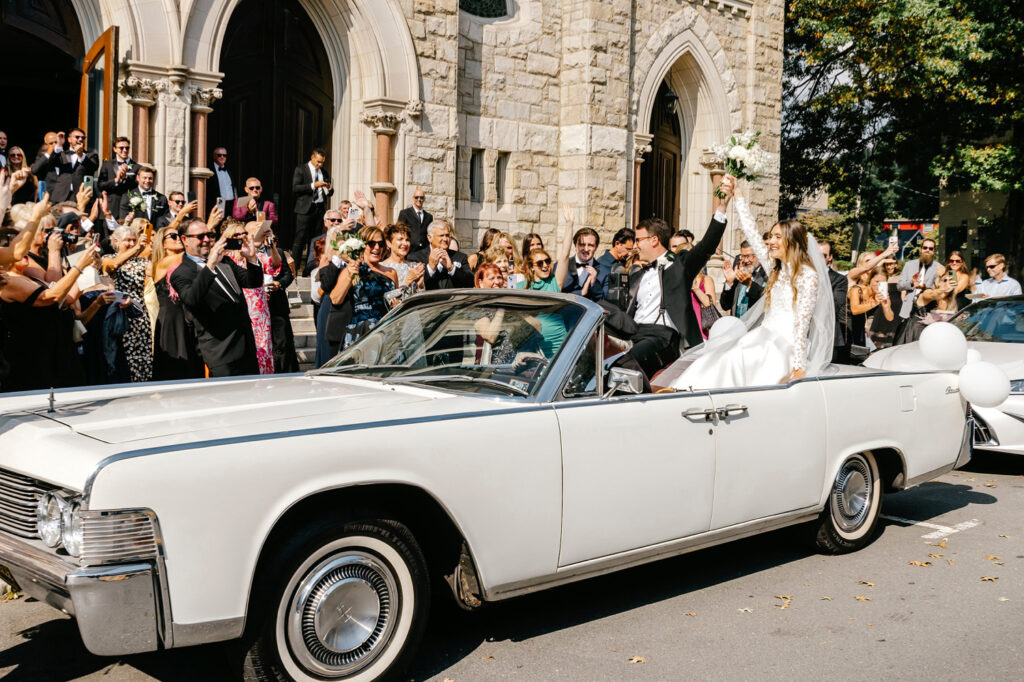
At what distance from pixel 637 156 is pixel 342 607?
51.2 ft

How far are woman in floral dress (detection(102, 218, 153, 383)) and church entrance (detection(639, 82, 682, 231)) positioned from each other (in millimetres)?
13295

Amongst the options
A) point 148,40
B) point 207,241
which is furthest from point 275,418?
point 148,40

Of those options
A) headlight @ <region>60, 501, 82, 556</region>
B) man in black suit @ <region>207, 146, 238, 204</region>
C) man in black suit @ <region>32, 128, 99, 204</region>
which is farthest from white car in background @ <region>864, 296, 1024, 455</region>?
man in black suit @ <region>32, 128, 99, 204</region>

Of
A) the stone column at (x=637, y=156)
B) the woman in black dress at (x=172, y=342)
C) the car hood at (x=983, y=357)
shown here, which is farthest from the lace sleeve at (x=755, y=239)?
the stone column at (x=637, y=156)

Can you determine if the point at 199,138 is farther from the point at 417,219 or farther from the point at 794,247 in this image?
the point at 794,247

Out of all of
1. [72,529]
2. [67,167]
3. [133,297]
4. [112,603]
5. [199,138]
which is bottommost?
[112,603]

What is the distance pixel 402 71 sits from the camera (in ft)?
48.1

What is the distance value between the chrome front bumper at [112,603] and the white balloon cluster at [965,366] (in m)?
5.34

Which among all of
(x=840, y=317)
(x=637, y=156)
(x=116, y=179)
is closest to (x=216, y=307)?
(x=116, y=179)

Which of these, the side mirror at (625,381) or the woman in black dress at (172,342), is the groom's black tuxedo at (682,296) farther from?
the woman in black dress at (172,342)

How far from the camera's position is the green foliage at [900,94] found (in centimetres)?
2009

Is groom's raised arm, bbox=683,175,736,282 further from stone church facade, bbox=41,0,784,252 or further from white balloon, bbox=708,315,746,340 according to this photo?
stone church facade, bbox=41,0,784,252

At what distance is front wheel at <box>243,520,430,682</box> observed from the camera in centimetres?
348

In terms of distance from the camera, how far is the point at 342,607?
12.0ft
